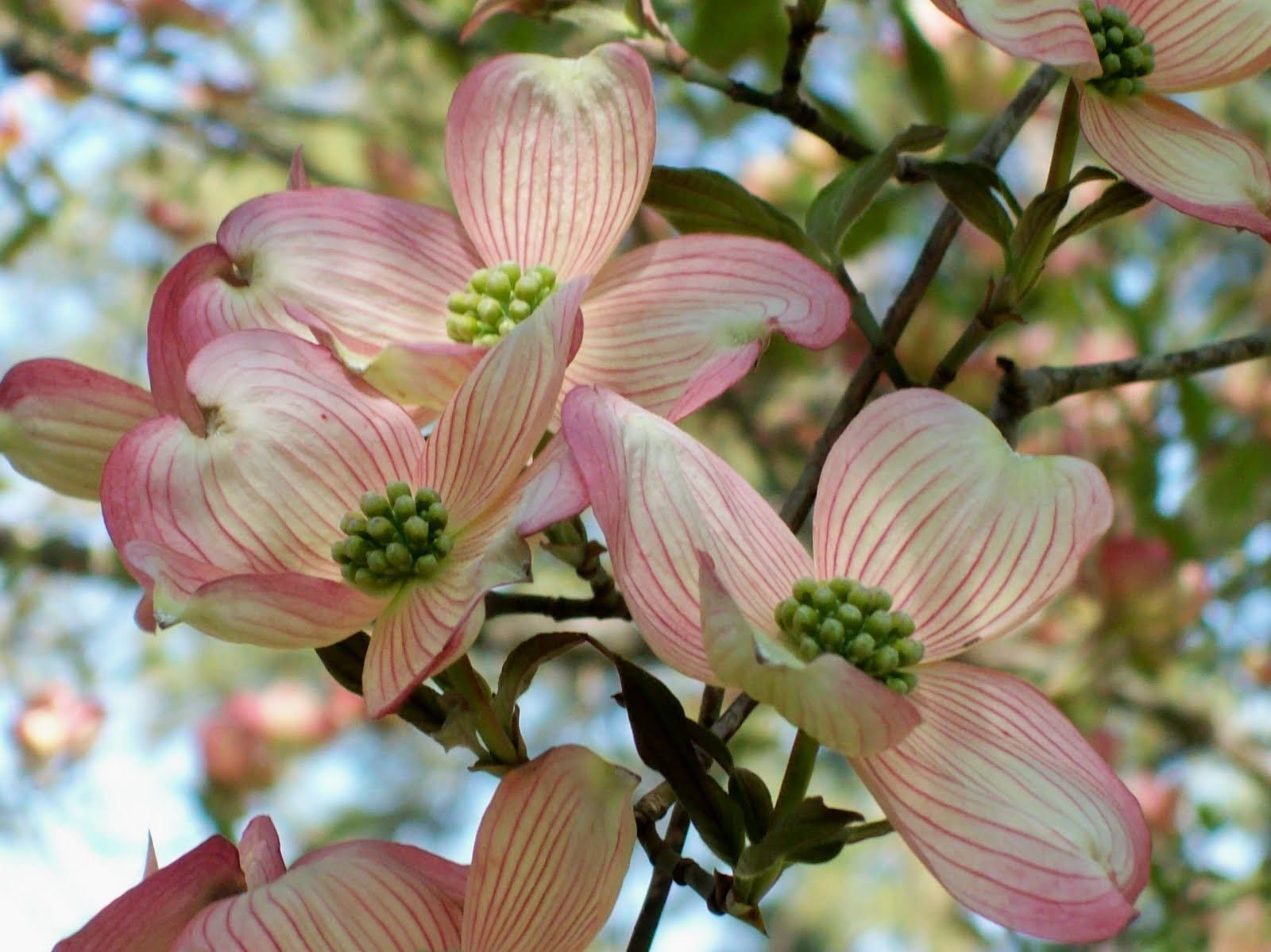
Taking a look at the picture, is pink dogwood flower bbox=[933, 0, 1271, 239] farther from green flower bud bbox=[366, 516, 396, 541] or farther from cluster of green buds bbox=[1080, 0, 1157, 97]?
green flower bud bbox=[366, 516, 396, 541]

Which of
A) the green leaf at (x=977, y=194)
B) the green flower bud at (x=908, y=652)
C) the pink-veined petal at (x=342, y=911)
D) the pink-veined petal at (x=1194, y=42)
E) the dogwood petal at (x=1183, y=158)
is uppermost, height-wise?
the pink-veined petal at (x=1194, y=42)

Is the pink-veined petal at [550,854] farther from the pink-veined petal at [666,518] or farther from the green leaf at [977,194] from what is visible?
the green leaf at [977,194]

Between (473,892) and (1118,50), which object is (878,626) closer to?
(473,892)

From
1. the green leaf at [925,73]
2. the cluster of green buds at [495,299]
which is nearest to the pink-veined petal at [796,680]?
the cluster of green buds at [495,299]

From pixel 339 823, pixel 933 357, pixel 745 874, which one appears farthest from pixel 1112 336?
pixel 745 874

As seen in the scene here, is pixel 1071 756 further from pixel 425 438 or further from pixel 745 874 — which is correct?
pixel 425 438
